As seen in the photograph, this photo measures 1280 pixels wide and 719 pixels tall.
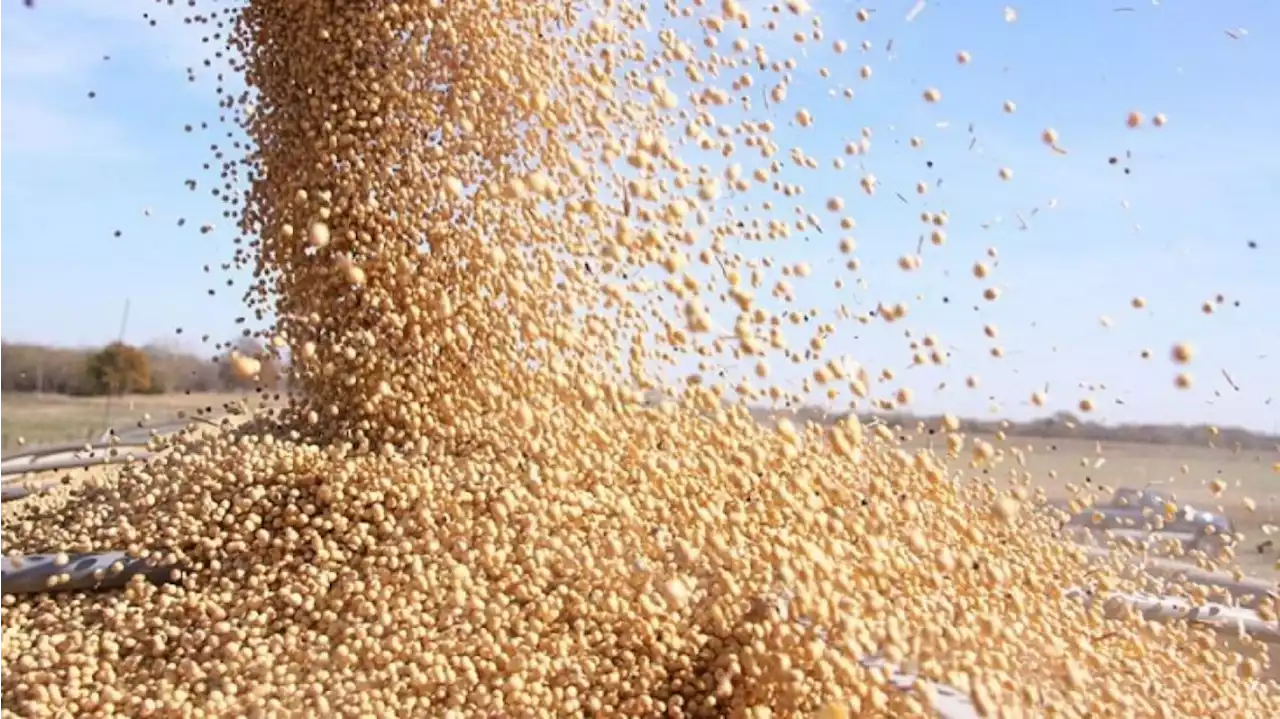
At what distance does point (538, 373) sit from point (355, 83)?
1.05 meters

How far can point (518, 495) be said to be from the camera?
2586 millimetres

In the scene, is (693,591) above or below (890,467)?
below

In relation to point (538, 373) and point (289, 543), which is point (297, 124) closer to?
point (538, 373)

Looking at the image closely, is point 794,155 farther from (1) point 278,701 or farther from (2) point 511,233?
(1) point 278,701

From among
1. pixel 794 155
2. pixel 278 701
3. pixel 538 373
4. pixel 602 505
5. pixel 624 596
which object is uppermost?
pixel 794 155

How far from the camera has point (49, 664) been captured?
2305 mm

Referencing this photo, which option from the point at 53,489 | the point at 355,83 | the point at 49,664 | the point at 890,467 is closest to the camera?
the point at 49,664

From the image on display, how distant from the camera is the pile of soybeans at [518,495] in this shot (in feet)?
7.21

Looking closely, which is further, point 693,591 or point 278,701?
point 693,591

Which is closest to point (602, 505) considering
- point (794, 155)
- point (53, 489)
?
point (794, 155)

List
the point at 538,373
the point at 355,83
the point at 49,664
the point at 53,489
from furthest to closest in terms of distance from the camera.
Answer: the point at 53,489 < the point at 355,83 < the point at 538,373 < the point at 49,664

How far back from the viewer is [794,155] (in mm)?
2945

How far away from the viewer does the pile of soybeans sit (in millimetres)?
2197

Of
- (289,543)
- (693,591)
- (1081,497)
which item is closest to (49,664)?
(289,543)
